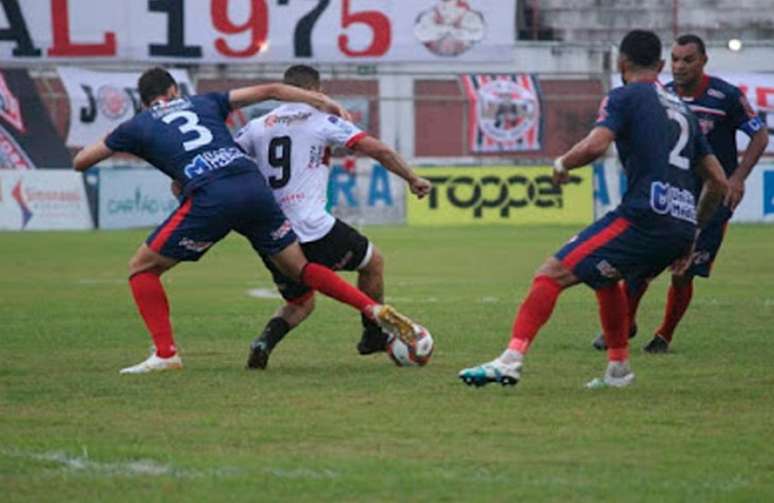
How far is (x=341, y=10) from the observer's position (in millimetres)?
41125

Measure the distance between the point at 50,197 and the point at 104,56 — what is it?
25.7 feet

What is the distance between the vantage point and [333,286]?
1100cm

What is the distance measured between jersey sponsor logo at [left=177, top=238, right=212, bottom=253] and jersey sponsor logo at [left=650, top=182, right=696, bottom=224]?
266 cm

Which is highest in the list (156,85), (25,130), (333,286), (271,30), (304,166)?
(156,85)

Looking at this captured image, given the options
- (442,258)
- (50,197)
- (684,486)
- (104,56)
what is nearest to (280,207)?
(684,486)

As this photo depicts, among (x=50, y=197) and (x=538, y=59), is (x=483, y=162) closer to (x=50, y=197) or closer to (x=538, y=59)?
(x=538, y=59)

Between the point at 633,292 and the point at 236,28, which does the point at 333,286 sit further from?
the point at 236,28

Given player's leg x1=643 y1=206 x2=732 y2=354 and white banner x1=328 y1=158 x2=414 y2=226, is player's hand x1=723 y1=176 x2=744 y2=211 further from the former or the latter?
white banner x1=328 y1=158 x2=414 y2=226

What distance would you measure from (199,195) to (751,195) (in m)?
25.6

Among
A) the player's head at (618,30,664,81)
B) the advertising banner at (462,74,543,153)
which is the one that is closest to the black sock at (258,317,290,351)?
the player's head at (618,30,664,81)

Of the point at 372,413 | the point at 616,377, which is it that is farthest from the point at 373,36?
the point at 372,413

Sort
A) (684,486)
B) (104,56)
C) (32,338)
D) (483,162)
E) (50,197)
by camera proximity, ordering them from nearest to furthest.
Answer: (684,486) → (32,338) → (50,197) → (483,162) → (104,56)

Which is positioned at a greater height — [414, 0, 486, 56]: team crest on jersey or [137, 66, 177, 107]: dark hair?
[137, 66, 177, 107]: dark hair

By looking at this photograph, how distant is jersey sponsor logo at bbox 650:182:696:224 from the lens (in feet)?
31.5
